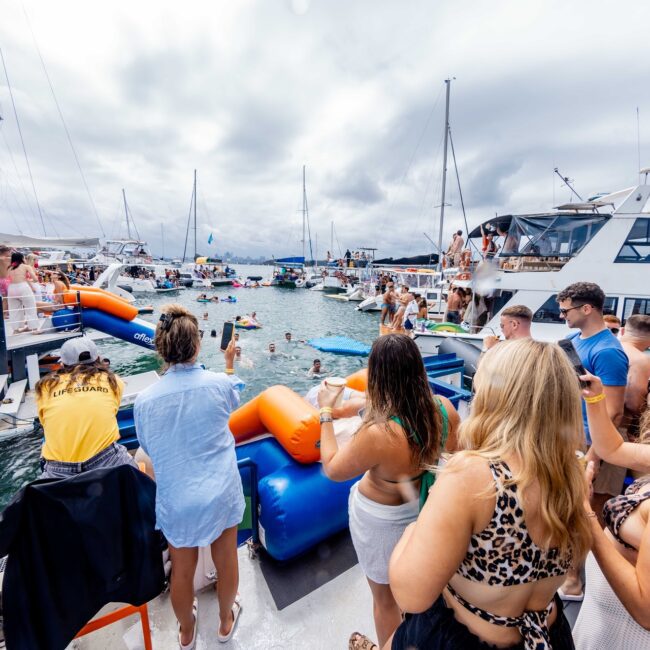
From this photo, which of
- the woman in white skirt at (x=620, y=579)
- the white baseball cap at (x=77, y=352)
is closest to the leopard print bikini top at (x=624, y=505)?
the woman in white skirt at (x=620, y=579)

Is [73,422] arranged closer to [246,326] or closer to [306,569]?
[306,569]

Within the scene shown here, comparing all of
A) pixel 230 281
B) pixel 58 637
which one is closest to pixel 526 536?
pixel 58 637

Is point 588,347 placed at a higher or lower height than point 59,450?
higher

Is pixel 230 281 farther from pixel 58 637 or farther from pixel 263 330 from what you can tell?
pixel 58 637

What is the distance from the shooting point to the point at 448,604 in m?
1.09

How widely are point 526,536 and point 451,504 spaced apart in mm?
237

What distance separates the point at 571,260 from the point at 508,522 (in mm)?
8954

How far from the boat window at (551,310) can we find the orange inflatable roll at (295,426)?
299 inches

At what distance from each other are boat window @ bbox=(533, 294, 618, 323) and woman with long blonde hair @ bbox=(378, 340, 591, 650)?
8.31m

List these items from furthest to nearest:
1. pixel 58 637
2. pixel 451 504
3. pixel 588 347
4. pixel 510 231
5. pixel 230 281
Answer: pixel 230 281 → pixel 510 231 → pixel 588 347 → pixel 58 637 → pixel 451 504

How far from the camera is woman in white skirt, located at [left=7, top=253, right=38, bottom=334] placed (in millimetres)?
7051

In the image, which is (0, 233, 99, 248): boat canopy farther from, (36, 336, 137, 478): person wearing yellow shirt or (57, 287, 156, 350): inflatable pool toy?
(36, 336, 137, 478): person wearing yellow shirt

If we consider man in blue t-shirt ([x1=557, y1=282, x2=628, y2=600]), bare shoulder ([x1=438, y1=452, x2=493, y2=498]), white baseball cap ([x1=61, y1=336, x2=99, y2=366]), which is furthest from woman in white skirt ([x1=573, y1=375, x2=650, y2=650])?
white baseball cap ([x1=61, y1=336, x2=99, y2=366])

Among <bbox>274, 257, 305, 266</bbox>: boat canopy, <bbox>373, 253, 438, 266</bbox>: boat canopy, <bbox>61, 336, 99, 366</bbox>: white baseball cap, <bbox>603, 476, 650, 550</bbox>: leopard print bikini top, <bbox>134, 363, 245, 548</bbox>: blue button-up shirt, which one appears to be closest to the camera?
<bbox>603, 476, 650, 550</bbox>: leopard print bikini top
